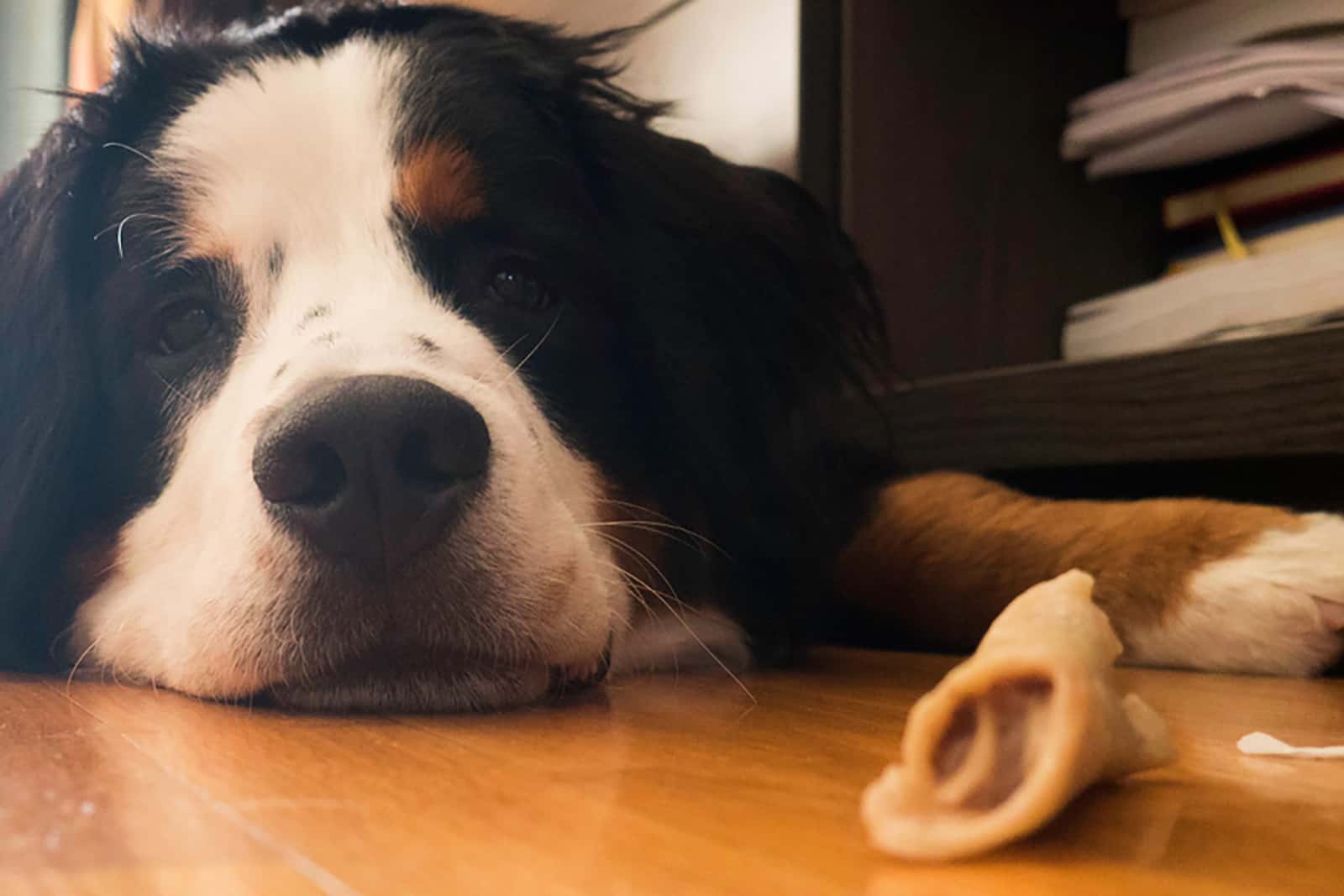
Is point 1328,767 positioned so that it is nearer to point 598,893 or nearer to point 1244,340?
point 598,893

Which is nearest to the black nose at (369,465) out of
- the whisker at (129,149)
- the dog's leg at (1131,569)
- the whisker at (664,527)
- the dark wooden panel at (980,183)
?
the whisker at (664,527)

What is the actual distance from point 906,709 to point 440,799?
406mm

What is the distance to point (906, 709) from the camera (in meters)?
0.85

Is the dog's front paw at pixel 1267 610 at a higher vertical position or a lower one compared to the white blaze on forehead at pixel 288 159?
lower

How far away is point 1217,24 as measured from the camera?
1.68 meters

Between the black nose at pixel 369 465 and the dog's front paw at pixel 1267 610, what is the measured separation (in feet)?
2.27

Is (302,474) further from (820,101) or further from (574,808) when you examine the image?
(820,101)

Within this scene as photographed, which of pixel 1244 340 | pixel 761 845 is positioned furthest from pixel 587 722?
pixel 1244 340

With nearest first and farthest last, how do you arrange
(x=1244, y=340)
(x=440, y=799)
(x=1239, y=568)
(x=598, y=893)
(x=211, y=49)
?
(x=598, y=893) < (x=440, y=799) < (x=1239, y=568) < (x=211, y=49) < (x=1244, y=340)

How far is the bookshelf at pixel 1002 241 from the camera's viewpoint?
1516 mm

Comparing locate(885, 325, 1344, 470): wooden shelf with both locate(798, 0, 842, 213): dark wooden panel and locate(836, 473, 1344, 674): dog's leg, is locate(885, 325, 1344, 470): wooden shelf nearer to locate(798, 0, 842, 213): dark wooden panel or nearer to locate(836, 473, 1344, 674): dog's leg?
locate(836, 473, 1344, 674): dog's leg

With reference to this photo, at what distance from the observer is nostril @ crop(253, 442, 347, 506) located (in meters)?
0.79

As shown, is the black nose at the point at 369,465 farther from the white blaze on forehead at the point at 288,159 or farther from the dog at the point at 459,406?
the white blaze on forehead at the point at 288,159

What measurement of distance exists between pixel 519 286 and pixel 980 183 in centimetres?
99
